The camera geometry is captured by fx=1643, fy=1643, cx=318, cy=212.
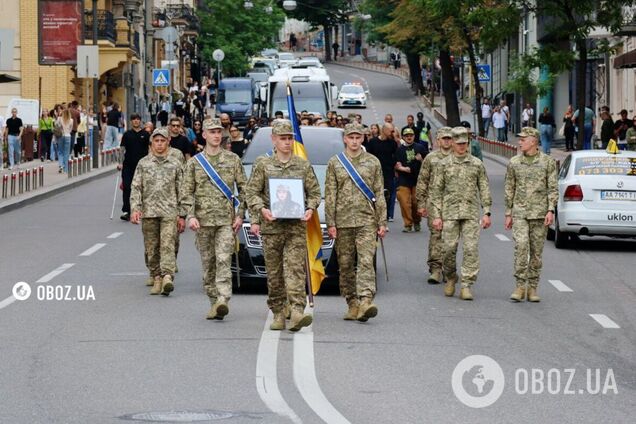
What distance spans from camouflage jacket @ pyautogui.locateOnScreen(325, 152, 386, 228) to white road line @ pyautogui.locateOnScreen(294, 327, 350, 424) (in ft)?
3.61

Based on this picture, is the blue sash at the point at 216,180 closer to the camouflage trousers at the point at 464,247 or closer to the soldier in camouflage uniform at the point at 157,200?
the soldier in camouflage uniform at the point at 157,200

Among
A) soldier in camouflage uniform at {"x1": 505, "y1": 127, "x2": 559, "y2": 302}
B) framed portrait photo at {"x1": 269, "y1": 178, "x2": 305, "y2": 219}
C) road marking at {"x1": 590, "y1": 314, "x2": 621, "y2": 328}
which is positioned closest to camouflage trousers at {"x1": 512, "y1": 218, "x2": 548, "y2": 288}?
soldier in camouflage uniform at {"x1": 505, "y1": 127, "x2": 559, "y2": 302}

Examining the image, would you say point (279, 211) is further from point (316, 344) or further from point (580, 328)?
point (580, 328)

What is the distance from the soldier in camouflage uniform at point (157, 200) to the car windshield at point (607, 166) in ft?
24.5

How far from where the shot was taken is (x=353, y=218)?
14016mm

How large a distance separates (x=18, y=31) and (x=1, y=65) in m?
29.3

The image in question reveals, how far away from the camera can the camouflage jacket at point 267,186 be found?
13250 mm

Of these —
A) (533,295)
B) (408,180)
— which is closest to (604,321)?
(533,295)

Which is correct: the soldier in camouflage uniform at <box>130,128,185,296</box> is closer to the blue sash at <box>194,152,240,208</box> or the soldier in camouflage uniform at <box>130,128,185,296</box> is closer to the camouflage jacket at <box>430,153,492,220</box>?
the blue sash at <box>194,152,240,208</box>

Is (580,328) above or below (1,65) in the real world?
below

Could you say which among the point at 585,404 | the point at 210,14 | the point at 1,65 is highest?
the point at 210,14

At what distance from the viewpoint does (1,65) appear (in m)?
32.7

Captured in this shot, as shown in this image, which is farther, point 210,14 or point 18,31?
point 210,14

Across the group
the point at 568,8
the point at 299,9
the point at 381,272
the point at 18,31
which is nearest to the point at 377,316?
the point at 381,272
